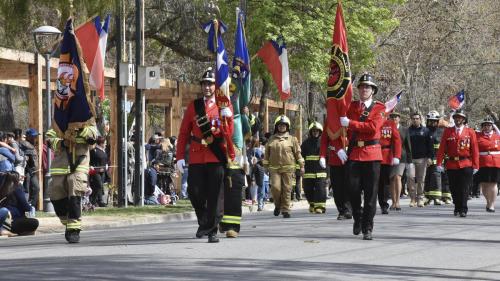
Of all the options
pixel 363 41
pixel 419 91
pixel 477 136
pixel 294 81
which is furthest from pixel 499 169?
pixel 419 91

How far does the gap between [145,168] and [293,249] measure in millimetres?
14327

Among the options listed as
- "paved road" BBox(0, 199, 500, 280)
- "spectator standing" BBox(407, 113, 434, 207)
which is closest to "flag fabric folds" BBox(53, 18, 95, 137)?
"paved road" BBox(0, 199, 500, 280)

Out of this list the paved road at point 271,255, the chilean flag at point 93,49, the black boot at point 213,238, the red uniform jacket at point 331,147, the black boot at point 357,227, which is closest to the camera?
the paved road at point 271,255

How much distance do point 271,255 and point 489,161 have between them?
11567 mm

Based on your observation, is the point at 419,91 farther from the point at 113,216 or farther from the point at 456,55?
the point at 113,216

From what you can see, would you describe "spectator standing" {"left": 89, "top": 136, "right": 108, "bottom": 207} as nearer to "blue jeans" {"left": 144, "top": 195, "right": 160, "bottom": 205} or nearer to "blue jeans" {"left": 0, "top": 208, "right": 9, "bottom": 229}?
"blue jeans" {"left": 144, "top": 195, "right": 160, "bottom": 205}

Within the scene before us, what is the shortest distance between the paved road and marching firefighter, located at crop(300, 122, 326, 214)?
472 centimetres

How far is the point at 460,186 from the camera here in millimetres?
21266

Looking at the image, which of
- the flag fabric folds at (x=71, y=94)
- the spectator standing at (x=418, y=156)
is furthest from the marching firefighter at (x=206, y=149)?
the spectator standing at (x=418, y=156)

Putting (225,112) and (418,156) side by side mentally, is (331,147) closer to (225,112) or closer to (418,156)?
(225,112)

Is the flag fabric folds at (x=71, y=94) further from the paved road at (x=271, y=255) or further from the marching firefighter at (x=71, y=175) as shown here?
the paved road at (x=271, y=255)

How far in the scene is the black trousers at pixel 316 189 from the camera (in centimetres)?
2277

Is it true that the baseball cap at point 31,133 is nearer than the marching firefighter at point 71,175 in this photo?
No

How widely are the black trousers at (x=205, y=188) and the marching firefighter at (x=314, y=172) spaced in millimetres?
8575
